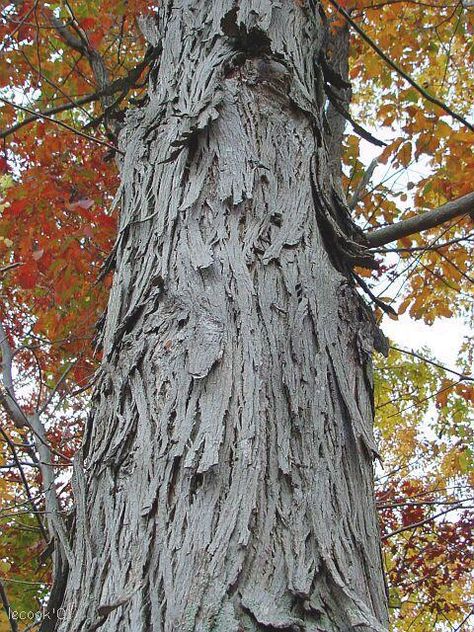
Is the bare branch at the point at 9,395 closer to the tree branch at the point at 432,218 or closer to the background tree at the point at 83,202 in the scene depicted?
the background tree at the point at 83,202

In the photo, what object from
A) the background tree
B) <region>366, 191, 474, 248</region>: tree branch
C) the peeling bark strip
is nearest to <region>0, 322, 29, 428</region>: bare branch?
the background tree

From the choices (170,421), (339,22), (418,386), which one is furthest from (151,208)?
(418,386)

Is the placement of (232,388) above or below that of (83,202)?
below

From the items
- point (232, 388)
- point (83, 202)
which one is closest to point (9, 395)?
point (83, 202)

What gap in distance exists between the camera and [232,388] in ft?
4.33

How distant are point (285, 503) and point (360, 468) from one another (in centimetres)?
25

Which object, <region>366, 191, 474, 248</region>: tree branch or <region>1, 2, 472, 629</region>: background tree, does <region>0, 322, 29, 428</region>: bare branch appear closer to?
<region>1, 2, 472, 629</region>: background tree

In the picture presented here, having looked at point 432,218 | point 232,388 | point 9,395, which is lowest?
point 232,388

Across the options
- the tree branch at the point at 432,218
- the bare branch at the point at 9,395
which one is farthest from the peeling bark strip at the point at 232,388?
the bare branch at the point at 9,395

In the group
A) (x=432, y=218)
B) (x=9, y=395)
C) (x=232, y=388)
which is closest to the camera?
(x=232, y=388)

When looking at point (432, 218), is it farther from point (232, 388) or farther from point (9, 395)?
point (9, 395)

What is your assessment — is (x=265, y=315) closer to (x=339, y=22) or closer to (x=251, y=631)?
(x=251, y=631)

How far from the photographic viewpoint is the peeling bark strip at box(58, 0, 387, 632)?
1.08 m

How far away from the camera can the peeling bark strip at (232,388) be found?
108 cm
